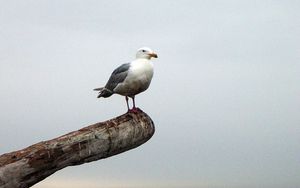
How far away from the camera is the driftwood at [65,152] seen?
9453 millimetres

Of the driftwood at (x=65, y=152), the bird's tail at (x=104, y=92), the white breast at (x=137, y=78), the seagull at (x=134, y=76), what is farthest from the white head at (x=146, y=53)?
the driftwood at (x=65, y=152)

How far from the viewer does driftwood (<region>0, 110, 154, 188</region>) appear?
9.45m

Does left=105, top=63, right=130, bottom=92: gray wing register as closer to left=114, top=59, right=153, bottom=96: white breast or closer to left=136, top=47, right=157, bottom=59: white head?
left=114, top=59, right=153, bottom=96: white breast

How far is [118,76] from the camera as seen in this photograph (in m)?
14.0

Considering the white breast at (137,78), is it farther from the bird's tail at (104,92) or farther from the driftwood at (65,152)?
the driftwood at (65,152)

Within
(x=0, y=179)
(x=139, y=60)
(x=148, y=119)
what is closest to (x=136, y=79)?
(x=139, y=60)

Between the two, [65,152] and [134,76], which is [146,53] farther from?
[65,152]

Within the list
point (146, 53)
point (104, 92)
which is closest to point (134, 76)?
point (146, 53)

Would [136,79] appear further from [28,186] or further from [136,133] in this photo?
[28,186]

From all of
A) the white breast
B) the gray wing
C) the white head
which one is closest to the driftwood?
the white breast

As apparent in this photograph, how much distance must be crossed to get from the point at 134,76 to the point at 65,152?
4.32 metres

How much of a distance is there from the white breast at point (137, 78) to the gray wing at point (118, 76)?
0.12m

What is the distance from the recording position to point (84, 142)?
32.8 ft

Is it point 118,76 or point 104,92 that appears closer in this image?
point 118,76
